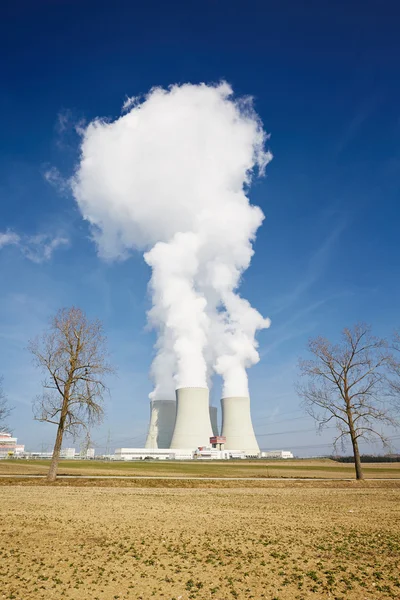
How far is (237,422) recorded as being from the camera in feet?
243

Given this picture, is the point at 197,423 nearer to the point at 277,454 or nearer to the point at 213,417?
the point at 213,417

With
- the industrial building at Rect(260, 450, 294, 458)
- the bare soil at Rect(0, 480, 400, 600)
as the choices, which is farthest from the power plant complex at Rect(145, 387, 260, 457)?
the bare soil at Rect(0, 480, 400, 600)

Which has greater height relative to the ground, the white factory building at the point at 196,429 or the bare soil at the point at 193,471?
the white factory building at the point at 196,429

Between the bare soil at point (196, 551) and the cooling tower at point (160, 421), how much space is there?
70.1 m

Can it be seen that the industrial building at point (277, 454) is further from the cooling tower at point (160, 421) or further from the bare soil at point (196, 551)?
the bare soil at point (196, 551)

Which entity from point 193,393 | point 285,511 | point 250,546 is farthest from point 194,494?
point 193,393

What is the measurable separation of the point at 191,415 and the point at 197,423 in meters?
1.72

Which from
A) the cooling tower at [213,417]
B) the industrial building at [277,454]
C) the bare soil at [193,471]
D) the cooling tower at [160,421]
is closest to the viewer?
the bare soil at [193,471]

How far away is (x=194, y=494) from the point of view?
55.9 ft

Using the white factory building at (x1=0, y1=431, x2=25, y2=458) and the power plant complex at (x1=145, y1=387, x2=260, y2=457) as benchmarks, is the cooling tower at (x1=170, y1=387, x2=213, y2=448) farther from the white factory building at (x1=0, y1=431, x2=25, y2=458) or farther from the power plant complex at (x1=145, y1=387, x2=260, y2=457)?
the white factory building at (x1=0, y1=431, x2=25, y2=458)

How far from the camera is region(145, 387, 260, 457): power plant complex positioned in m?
65.8

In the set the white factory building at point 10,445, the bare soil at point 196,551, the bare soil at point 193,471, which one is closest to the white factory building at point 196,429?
the bare soil at point 193,471

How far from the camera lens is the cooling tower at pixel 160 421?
81.8 meters

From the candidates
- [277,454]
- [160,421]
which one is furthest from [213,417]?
[277,454]
